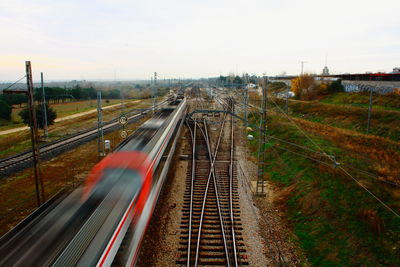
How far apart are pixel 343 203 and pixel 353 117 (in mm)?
21864

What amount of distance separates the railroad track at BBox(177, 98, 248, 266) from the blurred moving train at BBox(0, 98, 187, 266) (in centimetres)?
220

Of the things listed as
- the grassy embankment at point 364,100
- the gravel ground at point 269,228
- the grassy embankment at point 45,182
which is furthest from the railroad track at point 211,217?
the grassy embankment at point 364,100

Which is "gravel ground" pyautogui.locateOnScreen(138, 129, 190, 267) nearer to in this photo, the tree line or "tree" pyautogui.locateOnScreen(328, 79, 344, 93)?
the tree line

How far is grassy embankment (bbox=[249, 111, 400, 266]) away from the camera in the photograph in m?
10.9

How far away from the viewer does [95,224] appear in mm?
8086

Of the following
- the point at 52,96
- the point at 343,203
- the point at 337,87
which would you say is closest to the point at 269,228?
the point at 343,203

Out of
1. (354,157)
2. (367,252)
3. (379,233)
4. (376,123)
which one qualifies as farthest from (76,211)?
(376,123)

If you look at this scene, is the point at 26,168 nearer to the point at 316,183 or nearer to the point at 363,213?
the point at 316,183

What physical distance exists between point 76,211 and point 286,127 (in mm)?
23784

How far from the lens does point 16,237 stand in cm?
820

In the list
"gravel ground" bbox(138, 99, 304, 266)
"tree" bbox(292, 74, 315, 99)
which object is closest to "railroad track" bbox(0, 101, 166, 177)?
"gravel ground" bbox(138, 99, 304, 266)

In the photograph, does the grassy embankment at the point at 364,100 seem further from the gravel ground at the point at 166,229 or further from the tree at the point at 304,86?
the gravel ground at the point at 166,229

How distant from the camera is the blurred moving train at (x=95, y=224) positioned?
702 centimetres

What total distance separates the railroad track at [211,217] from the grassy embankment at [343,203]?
9.74 feet
